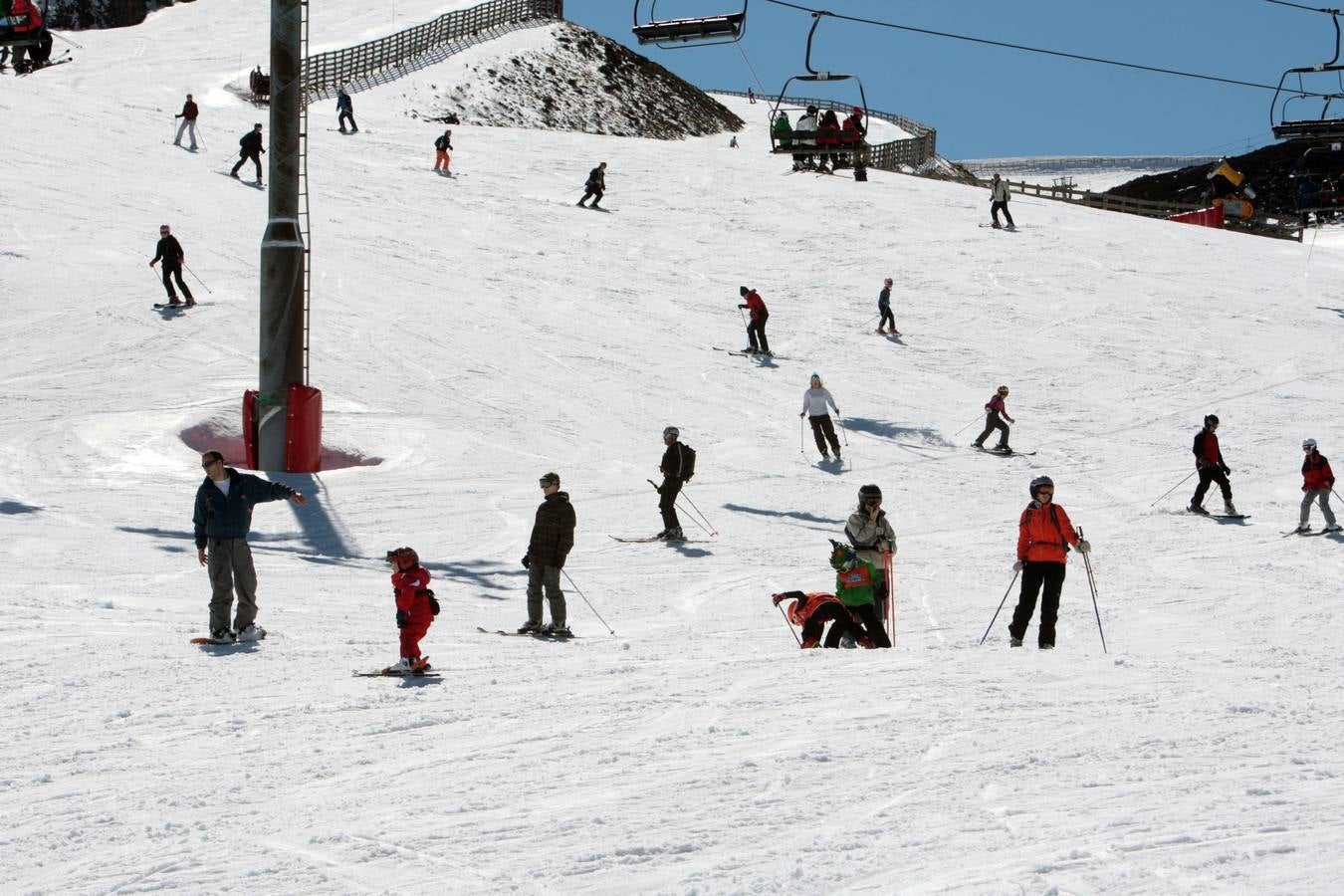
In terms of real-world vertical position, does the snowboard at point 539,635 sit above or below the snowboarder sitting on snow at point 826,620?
below

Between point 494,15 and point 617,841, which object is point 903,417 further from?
point 494,15

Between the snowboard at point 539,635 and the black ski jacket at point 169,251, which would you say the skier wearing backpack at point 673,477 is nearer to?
the snowboard at point 539,635

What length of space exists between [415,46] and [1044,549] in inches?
1912

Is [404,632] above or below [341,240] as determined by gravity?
below

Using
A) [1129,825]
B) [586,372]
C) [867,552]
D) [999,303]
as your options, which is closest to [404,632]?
[867,552]

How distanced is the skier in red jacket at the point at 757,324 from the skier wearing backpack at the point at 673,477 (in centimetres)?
884

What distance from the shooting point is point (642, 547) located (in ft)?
46.8

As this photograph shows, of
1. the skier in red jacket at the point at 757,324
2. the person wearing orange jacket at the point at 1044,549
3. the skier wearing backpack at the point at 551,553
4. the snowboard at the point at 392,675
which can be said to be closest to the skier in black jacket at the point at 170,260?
the skier in red jacket at the point at 757,324

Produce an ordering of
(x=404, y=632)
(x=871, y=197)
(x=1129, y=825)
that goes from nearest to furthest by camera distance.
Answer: (x=1129, y=825) → (x=404, y=632) → (x=871, y=197)

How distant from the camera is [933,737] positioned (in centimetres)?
676

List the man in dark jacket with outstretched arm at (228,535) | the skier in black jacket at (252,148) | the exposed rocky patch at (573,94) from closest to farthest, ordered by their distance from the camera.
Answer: the man in dark jacket with outstretched arm at (228,535)
the skier in black jacket at (252,148)
the exposed rocky patch at (573,94)

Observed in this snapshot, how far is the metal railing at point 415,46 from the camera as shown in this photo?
156 feet

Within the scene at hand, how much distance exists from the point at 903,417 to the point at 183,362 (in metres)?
10.1

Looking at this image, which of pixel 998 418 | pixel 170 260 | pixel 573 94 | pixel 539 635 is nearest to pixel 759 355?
pixel 998 418
